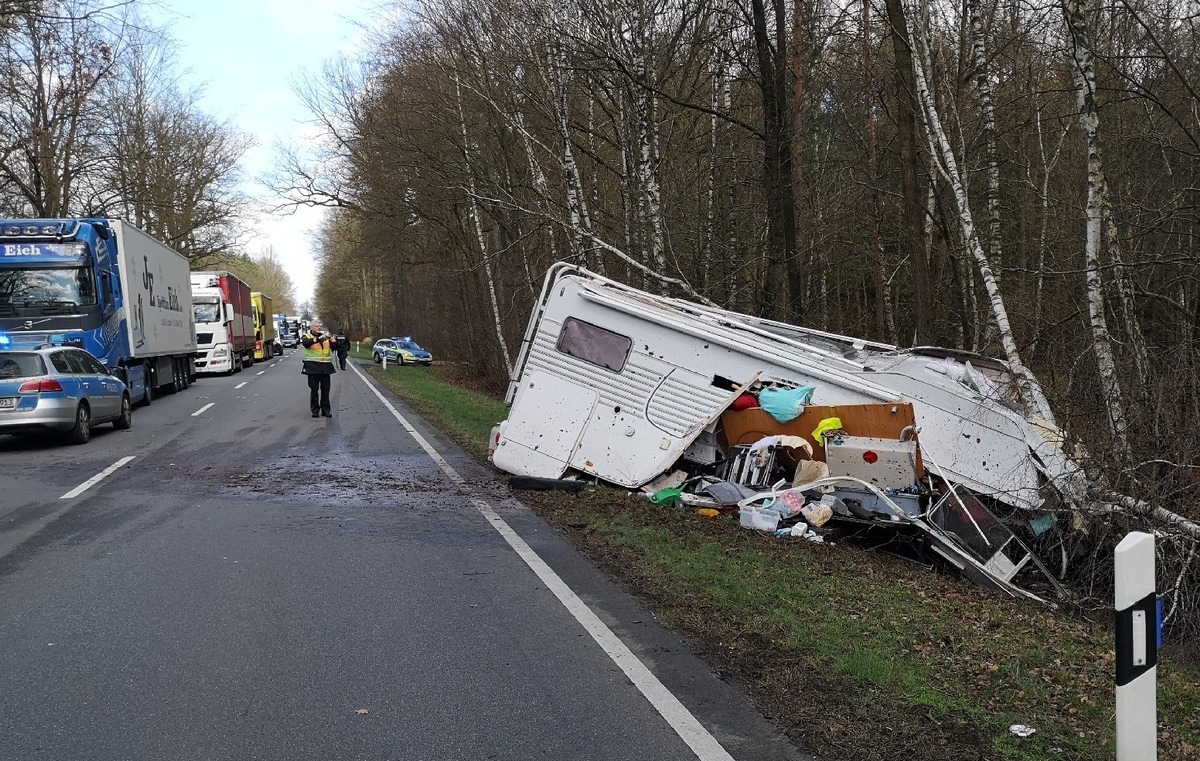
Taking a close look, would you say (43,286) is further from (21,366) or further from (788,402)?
(788,402)

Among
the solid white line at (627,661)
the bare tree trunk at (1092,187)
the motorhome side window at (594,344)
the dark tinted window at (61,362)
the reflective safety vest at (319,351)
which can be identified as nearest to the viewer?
the solid white line at (627,661)

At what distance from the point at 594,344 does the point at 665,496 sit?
1.73 m

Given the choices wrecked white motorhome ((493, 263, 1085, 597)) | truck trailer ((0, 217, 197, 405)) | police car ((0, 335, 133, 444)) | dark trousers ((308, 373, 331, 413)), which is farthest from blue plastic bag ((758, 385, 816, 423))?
truck trailer ((0, 217, 197, 405))

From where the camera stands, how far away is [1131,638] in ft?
10.2

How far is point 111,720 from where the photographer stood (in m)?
4.04

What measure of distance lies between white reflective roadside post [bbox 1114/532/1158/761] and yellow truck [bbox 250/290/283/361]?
4660 centimetres

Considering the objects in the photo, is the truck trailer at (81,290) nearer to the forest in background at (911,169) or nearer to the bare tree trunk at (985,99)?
the forest in background at (911,169)

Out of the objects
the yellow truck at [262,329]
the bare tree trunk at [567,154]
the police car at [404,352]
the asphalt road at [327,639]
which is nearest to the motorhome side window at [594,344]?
the asphalt road at [327,639]

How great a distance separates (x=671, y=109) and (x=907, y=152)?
4.82 m

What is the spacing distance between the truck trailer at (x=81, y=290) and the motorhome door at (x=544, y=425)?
11.6 metres

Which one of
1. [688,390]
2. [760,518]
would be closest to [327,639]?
[760,518]

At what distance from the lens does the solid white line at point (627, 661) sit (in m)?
3.86

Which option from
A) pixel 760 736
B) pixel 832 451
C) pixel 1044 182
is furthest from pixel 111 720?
pixel 1044 182

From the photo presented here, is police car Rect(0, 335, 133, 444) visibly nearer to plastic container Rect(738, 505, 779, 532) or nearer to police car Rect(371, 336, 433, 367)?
plastic container Rect(738, 505, 779, 532)
